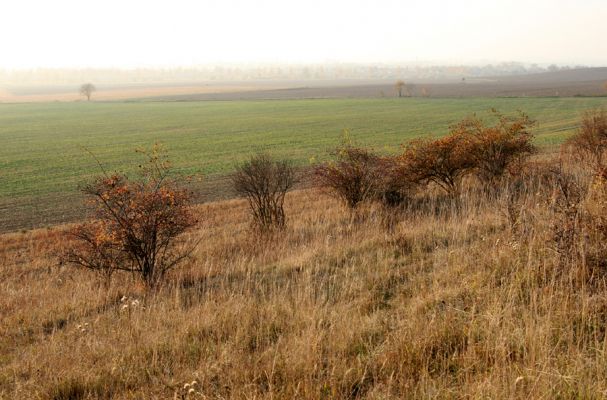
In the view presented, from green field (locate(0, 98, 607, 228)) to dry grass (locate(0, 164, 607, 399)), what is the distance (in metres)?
12.6

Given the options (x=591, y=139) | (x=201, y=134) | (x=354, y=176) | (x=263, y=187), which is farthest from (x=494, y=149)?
(x=201, y=134)

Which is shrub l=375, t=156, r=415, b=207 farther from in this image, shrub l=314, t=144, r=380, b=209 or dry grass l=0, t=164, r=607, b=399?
dry grass l=0, t=164, r=607, b=399

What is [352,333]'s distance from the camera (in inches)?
158

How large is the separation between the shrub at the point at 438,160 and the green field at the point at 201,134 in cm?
315

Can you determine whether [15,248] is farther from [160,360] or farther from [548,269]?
[548,269]

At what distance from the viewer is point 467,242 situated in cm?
681

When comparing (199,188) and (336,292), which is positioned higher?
(336,292)

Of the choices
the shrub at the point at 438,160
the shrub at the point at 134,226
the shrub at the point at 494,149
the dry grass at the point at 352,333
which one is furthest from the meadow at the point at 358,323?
the shrub at the point at 494,149

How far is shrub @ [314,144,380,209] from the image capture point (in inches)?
569

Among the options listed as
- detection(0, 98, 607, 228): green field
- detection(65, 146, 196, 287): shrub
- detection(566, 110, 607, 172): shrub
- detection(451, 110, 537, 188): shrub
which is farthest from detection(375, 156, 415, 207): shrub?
detection(65, 146, 196, 287): shrub

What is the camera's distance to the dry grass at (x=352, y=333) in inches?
130

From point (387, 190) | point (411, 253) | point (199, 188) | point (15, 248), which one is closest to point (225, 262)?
point (411, 253)

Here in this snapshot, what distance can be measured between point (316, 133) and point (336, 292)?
54.5 m

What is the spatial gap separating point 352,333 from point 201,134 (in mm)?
60742
